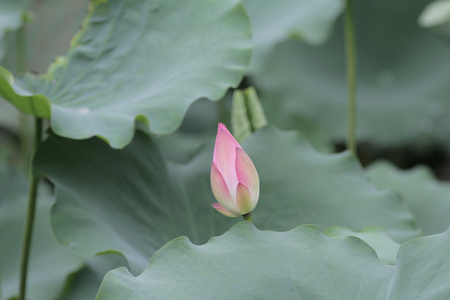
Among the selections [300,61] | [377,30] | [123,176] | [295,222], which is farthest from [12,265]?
[377,30]

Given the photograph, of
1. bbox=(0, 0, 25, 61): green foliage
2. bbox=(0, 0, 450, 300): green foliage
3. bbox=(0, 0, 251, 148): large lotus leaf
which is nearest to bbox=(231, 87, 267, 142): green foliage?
bbox=(0, 0, 450, 300): green foliage

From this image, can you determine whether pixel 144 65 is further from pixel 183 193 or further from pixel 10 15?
pixel 10 15

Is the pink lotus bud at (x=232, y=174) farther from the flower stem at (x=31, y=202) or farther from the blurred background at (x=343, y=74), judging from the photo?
the blurred background at (x=343, y=74)

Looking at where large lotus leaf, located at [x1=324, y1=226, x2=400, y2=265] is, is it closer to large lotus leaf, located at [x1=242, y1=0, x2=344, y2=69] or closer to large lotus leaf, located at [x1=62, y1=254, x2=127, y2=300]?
large lotus leaf, located at [x1=62, y1=254, x2=127, y2=300]

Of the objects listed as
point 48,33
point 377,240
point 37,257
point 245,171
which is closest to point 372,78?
point 48,33

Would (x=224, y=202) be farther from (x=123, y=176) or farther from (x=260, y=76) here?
(x=260, y=76)
